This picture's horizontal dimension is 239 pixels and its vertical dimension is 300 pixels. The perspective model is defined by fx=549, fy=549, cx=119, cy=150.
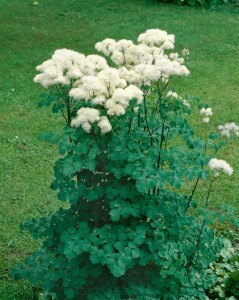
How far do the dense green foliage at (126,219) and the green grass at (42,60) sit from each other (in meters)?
0.66

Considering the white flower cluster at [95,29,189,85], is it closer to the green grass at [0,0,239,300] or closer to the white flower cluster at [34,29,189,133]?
the white flower cluster at [34,29,189,133]

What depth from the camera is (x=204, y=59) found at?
8.64 metres

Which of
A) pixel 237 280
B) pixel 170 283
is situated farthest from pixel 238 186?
pixel 170 283

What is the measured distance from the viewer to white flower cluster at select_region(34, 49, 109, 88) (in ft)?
9.64

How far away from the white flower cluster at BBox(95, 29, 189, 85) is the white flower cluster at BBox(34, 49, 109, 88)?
17cm

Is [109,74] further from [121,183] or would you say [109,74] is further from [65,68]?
[121,183]

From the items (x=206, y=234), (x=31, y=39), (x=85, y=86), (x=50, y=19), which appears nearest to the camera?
(x=85, y=86)

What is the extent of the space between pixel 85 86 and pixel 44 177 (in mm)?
2602

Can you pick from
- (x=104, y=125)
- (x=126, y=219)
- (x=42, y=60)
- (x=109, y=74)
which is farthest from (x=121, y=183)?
(x=42, y=60)

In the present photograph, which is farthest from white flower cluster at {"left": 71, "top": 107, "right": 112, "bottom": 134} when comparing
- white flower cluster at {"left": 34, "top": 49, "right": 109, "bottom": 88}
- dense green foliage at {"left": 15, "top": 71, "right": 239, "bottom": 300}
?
white flower cluster at {"left": 34, "top": 49, "right": 109, "bottom": 88}

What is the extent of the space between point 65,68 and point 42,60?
18.7ft

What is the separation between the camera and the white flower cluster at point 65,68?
2938 mm

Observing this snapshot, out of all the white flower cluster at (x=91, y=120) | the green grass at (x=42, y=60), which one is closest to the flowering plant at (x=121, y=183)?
the white flower cluster at (x=91, y=120)

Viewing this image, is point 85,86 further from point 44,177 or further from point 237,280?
point 44,177
